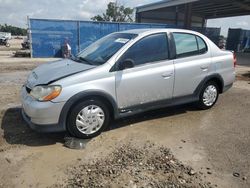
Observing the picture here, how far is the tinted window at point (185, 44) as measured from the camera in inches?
201

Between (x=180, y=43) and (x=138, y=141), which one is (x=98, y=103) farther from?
(x=180, y=43)

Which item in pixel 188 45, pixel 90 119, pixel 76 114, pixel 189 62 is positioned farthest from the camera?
pixel 188 45

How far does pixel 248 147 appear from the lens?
4176 mm

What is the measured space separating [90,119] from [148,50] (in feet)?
5.24

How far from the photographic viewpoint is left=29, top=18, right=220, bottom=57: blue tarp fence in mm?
18438

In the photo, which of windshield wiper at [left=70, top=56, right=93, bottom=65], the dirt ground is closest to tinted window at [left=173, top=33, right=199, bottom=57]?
the dirt ground

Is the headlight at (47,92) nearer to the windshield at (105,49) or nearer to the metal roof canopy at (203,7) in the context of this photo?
the windshield at (105,49)

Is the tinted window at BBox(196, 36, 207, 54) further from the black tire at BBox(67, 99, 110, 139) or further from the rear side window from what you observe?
the black tire at BBox(67, 99, 110, 139)

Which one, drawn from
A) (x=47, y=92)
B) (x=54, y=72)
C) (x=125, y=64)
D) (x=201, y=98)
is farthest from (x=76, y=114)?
(x=201, y=98)

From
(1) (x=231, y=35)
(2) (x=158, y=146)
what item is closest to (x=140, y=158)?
(2) (x=158, y=146)

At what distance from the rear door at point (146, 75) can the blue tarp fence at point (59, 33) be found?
15.2 metres

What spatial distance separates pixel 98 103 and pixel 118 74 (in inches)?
22.5

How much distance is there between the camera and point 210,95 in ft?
19.0

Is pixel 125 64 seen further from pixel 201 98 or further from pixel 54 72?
pixel 201 98
